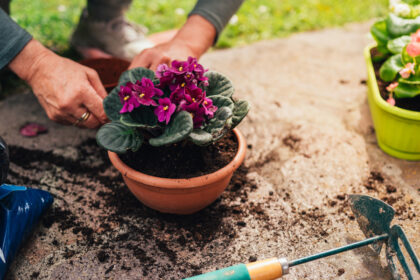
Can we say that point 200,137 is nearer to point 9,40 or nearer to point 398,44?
point 9,40

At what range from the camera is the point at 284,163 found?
1.99 m

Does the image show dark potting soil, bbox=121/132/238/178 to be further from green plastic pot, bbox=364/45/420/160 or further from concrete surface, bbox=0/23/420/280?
green plastic pot, bbox=364/45/420/160

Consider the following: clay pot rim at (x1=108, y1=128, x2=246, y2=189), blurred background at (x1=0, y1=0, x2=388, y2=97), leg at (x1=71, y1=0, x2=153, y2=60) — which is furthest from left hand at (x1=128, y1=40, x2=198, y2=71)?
blurred background at (x1=0, y1=0, x2=388, y2=97)

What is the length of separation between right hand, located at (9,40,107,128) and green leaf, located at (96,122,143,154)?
29 centimetres

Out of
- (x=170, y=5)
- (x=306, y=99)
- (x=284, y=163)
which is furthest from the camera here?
(x=170, y=5)

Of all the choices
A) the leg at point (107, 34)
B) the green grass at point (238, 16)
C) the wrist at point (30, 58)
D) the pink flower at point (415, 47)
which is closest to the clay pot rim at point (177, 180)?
the wrist at point (30, 58)

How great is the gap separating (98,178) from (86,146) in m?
0.30

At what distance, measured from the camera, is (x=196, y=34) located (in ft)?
6.69

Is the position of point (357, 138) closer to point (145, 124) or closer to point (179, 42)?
point (179, 42)

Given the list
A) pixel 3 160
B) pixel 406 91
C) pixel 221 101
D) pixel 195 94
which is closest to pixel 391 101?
pixel 406 91

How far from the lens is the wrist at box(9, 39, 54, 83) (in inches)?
68.5

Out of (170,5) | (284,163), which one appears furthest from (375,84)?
(170,5)

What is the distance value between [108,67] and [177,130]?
43.0 inches

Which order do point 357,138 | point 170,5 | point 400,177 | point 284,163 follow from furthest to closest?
1. point 170,5
2. point 357,138
3. point 284,163
4. point 400,177
